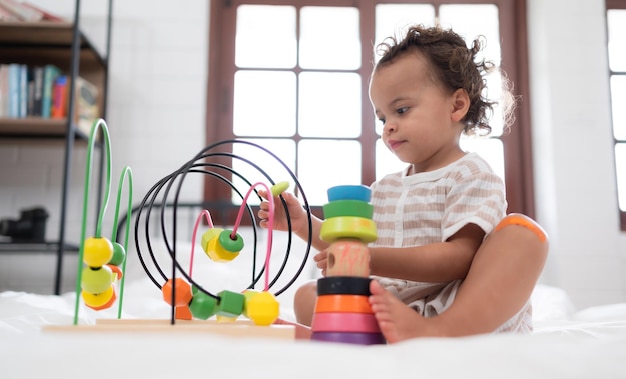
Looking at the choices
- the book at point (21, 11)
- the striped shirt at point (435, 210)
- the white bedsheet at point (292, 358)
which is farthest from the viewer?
the book at point (21, 11)

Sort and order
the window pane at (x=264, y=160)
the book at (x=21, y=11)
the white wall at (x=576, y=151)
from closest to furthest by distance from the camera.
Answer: the book at (x=21, y=11) < the white wall at (x=576, y=151) < the window pane at (x=264, y=160)

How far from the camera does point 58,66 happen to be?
8.46 ft

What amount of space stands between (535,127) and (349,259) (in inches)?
82.3

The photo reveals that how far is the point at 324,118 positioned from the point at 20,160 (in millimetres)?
1212

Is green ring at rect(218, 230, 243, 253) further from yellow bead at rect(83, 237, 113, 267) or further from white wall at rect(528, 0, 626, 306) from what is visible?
white wall at rect(528, 0, 626, 306)

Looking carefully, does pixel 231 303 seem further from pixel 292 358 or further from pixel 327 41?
pixel 327 41

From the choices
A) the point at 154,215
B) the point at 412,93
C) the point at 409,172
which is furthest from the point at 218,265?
the point at 412,93

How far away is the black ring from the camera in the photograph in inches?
29.0

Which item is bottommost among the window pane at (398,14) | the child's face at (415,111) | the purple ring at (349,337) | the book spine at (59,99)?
the purple ring at (349,337)

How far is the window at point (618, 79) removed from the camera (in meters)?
2.64

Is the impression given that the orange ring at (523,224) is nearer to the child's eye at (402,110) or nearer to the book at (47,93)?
the child's eye at (402,110)

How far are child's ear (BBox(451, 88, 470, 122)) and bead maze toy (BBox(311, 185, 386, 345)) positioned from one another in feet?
1.54

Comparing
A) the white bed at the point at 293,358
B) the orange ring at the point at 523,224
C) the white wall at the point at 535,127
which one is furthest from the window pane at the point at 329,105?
the white bed at the point at 293,358

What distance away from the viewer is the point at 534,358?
496 mm
